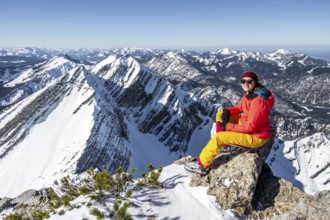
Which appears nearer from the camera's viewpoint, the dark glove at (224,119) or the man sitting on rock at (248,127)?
the man sitting on rock at (248,127)

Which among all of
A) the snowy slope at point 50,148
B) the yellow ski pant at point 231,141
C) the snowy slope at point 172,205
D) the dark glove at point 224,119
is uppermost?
the dark glove at point 224,119

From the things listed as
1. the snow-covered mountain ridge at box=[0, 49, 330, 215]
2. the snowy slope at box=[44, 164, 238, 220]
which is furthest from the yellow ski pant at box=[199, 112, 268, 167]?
the snow-covered mountain ridge at box=[0, 49, 330, 215]

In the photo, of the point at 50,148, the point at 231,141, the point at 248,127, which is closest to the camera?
the point at 248,127

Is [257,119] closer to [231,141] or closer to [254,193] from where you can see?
[231,141]

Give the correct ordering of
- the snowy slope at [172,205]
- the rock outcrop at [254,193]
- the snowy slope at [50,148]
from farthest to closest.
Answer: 1. the snowy slope at [50,148]
2. the snowy slope at [172,205]
3. the rock outcrop at [254,193]

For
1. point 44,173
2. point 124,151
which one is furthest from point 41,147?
point 124,151

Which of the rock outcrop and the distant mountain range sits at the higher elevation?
the rock outcrop

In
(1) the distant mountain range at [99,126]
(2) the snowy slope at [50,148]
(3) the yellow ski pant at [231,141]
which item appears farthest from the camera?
(1) the distant mountain range at [99,126]

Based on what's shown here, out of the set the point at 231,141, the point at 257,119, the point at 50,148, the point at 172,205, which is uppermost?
the point at 257,119

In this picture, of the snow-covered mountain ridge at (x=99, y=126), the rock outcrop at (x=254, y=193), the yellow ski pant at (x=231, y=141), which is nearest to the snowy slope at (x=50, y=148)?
the snow-covered mountain ridge at (x=99, y=126)

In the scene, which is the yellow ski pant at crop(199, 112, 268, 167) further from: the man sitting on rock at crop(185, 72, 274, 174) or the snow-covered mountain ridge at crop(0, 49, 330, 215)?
the snow-covered mountain ridge at crop(0, 49, 330, 215)

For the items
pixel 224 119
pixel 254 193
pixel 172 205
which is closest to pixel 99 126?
pixel 224 119

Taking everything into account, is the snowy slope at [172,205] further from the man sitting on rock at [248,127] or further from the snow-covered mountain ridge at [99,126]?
the snow-covered mountain ridge at [99,126]

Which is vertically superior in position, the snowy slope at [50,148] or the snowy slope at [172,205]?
the snowy slope at [172,205]
